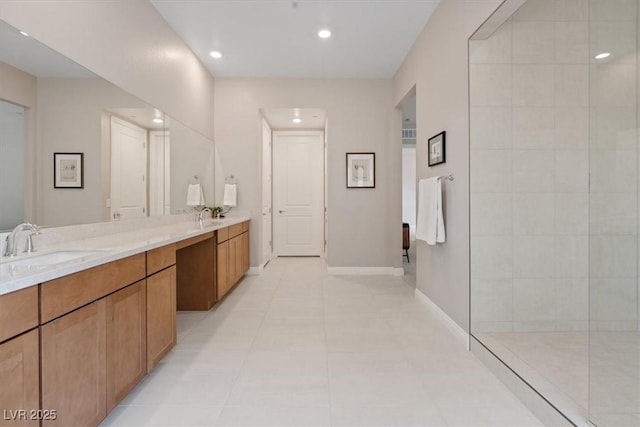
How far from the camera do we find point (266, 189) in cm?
585

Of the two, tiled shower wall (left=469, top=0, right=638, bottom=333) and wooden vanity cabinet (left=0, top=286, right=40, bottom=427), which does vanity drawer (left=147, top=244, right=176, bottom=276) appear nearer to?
wooden vanity cabinet (left=0, top=286, right=40, bottom=427)

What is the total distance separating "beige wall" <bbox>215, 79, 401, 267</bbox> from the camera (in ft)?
16.4

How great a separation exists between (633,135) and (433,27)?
7.54 feet

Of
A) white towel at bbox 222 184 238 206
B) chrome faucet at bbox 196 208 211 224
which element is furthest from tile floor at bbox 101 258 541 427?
white towel at bbox 222 184 238 206

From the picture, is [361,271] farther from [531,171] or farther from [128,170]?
[128,170]

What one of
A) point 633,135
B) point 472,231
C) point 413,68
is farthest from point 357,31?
point 633,135

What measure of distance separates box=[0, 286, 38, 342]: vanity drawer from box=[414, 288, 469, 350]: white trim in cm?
249

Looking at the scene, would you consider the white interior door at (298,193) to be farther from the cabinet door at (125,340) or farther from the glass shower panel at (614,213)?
→ the glass shower panel at (614,213)

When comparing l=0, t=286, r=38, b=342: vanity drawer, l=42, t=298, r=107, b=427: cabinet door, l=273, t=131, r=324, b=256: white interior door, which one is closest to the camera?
l=0, t=286, r=38, b=342: vanity drawer

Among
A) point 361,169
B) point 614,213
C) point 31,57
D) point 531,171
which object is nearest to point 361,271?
point 361,169

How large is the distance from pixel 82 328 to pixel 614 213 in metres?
2.34

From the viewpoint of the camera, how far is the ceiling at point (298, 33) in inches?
126

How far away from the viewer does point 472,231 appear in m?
2.47

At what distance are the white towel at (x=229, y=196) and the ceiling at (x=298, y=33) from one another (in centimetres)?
158
